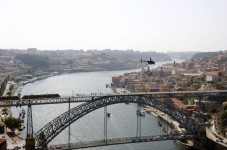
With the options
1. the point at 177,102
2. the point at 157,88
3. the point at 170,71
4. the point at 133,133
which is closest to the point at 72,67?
the point at 170,71

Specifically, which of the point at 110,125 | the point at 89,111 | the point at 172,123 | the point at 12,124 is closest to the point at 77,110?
the point at 89,111

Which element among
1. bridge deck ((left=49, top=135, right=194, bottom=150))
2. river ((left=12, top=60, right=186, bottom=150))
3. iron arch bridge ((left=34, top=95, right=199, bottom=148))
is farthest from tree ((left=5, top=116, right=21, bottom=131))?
bridge deck ((left=49, top=135, right=194, bottom=150))

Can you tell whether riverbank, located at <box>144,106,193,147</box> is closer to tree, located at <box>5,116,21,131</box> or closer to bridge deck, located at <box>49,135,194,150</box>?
bridge deck, located at <box>49,135,194,150</box>

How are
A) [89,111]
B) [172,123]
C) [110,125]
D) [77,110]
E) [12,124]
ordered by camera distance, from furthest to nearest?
[110,125]
[172,123]
[12,124]
[89,111]
[77,110]

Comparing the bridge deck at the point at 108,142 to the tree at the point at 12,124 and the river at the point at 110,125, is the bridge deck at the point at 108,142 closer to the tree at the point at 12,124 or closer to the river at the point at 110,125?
the river at the point at 110,125

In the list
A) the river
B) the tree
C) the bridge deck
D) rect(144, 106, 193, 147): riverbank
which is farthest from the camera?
the tree

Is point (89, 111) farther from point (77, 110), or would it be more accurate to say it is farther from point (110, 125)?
point (110, 125)

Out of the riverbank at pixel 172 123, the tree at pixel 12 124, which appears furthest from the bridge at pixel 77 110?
the tree at pixel 12 124

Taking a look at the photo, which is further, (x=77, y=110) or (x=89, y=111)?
(x=89, y=111)

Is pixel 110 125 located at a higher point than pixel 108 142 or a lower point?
lower

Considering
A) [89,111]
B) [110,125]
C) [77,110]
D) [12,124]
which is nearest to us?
[77,110]
